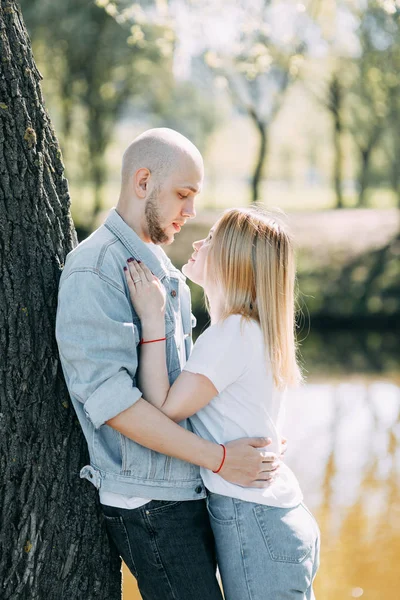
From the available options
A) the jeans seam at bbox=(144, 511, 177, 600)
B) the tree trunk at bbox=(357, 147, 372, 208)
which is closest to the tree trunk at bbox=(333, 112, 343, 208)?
the tree trunk at bbox=(357, 147, 372, 208)

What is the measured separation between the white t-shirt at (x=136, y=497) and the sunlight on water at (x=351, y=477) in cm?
260

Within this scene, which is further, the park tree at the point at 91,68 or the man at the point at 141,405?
the park tree at the point at 91,68

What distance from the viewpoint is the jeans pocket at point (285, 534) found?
228cm

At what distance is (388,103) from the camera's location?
17469 mm

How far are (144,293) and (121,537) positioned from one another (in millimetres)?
794

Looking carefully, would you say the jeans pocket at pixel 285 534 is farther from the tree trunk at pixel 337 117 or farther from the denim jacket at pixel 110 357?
the tree trunk at pixel 337 117

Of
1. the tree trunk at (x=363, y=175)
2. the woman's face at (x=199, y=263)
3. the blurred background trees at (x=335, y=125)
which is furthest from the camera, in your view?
the tree trunk at (x=363, y=175)

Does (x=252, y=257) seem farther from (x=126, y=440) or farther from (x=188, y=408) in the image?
(x=126, y=440)

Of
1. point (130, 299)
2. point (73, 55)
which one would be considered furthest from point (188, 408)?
point (73, 55)

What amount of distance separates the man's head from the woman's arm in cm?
24

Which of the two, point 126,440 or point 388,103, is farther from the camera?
point 388,103

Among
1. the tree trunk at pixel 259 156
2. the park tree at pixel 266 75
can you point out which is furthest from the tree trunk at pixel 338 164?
the tree trunk at pixel 259 156

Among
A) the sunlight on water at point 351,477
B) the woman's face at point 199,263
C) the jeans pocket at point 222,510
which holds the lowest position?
the sunlight on water at point 351,477

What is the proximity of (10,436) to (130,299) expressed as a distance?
572 mm
